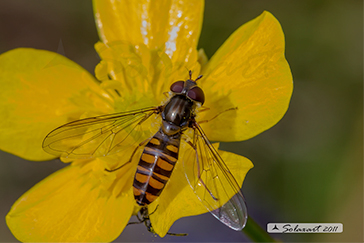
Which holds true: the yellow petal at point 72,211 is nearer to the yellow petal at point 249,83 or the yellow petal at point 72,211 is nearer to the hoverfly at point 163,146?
the hoverfly at point 163,146

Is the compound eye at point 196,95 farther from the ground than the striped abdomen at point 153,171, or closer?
farther from the ground

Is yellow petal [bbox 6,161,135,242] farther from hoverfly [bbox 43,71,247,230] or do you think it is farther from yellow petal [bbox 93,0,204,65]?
yellow petal [bbox 93,0,204,65]

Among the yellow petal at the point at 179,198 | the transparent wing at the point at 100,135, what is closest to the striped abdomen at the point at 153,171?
the yellow petal at the point at 179,198

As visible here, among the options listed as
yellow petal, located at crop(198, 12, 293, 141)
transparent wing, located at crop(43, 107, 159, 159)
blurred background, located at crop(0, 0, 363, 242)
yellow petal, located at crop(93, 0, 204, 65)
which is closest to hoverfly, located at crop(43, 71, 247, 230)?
transparent wing, located at crop(43, 107, 159, 159)

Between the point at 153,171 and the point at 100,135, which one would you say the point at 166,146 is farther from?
the point at 100,135

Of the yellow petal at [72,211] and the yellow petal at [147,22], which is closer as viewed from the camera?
the yellow petal at [72,211]

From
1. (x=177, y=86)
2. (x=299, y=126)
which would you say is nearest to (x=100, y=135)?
(x=177, y=86)

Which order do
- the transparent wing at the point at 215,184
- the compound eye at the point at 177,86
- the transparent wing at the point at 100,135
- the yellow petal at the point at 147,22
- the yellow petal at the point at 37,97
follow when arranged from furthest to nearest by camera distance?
the yellow petal at the point at 147,22 < the yellow petal at the point at 37,97 < the compound eye at the point at 177,86 < the transparent wing at the point at 100,135 < the transparent wing at the point at 215,184
